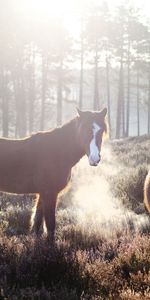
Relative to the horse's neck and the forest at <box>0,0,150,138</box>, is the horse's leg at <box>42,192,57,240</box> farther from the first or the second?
the forest at <box>0,0,150,138</box>

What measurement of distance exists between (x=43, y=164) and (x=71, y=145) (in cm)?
57

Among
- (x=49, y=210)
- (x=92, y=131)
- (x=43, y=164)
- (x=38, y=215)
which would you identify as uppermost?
(x=92, y=131)

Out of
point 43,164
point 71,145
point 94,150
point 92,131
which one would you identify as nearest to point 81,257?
point 94,150

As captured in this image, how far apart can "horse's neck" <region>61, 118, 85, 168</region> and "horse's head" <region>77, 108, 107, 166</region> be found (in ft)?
1.13

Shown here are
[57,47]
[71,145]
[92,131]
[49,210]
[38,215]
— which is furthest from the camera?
[57,47]

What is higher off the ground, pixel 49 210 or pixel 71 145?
pixel 71 145

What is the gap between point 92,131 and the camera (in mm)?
7434

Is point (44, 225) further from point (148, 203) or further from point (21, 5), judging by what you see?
point (21, 5)

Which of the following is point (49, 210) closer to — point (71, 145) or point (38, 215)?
point (38, 215)

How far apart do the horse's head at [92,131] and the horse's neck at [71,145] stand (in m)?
0.34

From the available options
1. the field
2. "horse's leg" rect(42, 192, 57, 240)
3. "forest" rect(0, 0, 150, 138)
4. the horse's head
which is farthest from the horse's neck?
"forest" rect(0, 0, 150, 138)

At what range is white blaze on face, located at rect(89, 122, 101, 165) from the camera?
7193 mm

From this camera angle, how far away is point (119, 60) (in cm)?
5062

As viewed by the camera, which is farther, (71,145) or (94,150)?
(71,145)
